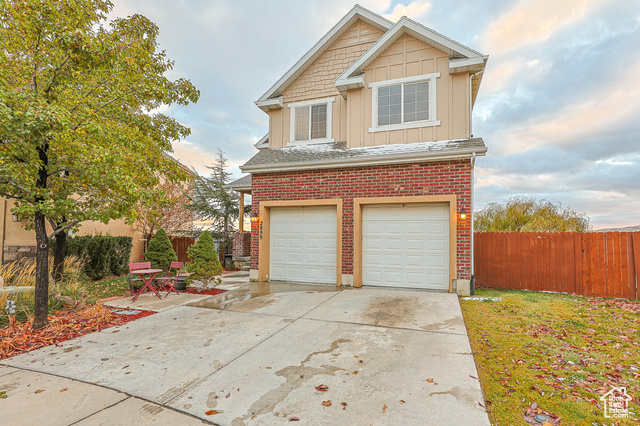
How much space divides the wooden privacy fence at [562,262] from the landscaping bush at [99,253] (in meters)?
13.1

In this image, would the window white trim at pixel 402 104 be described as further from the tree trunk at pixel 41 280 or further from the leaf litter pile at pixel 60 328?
the tree trunk at pixel 41 280

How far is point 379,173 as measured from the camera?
27.4 feet

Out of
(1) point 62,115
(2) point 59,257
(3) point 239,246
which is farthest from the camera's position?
(3) point 239,246

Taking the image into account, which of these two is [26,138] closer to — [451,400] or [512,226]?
[451,400]

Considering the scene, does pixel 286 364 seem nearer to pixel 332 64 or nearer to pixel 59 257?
pixel 59 257

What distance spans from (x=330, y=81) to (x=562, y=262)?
919 cm

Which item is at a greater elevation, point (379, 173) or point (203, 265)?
point (379, 173)

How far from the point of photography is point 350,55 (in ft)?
34.3

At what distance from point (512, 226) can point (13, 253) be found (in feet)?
65.5

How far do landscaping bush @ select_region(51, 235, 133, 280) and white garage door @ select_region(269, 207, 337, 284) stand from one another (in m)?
6.53

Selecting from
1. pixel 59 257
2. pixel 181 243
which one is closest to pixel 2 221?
pixel 59 257

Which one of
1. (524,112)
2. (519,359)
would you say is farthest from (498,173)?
(519,359)

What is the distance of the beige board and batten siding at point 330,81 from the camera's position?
1016 centimetres

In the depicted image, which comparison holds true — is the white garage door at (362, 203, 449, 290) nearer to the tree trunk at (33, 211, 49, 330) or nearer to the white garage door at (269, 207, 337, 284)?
the white garage door at (269, 207, 337, 284)
